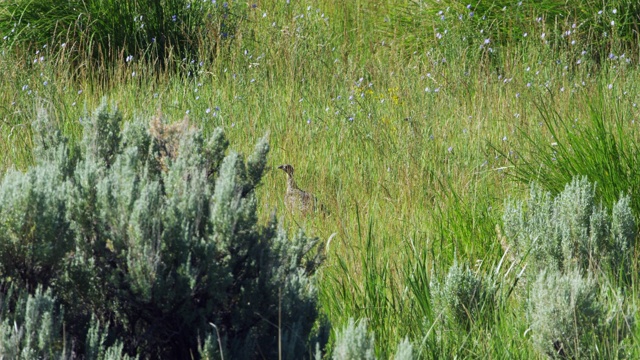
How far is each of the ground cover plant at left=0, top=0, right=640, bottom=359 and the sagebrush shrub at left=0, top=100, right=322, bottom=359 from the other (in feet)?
0.07

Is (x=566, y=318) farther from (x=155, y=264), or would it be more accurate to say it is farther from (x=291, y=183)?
(x=291, y=183)

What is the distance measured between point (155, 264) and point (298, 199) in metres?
2.05

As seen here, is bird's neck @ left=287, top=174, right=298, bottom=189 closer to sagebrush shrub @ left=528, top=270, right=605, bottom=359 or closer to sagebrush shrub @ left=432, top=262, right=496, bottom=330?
sagebrush shrub @ left=432, top=262, right=496, bottom=330

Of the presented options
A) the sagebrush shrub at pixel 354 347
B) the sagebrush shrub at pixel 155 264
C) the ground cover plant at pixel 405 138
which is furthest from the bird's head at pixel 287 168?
the sagebrush shrub at pixel 354 347

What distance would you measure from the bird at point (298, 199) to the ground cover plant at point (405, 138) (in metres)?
0.06

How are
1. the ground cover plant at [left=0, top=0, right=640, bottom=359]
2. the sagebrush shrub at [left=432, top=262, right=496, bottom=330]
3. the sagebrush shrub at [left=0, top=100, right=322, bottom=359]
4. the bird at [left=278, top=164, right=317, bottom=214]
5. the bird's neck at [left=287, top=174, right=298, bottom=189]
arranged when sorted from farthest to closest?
the bird's neck at [left=287, top=174, right=298, bottom=189] → the bird at [left=278, top=164, right=317, bottom=214] → the sagebrush shrub at [left=432, top=262, right=496, bottom=330] → the ground cover plant at [left=0, top=0, right=640, bottom=359] → the sagebrush shrub at [left=0, top=100, right=322, bottom=359]

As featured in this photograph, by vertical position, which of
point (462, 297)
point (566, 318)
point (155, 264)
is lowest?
point (462, 297)

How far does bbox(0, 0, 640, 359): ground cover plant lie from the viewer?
269 centimetres

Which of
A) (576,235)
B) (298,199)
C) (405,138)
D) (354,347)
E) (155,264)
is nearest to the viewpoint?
(354,347)

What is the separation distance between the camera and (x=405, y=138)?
5012 millimetres

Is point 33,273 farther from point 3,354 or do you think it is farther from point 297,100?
point 297,100

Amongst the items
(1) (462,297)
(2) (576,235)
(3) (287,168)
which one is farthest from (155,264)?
(3) (287,168)

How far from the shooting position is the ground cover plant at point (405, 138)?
269cm

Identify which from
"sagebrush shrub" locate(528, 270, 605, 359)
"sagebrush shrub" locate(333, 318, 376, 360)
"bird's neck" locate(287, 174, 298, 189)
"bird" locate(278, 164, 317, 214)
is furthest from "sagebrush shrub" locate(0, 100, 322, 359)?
"bird's neck" locate(287, 174, 298, 189)
